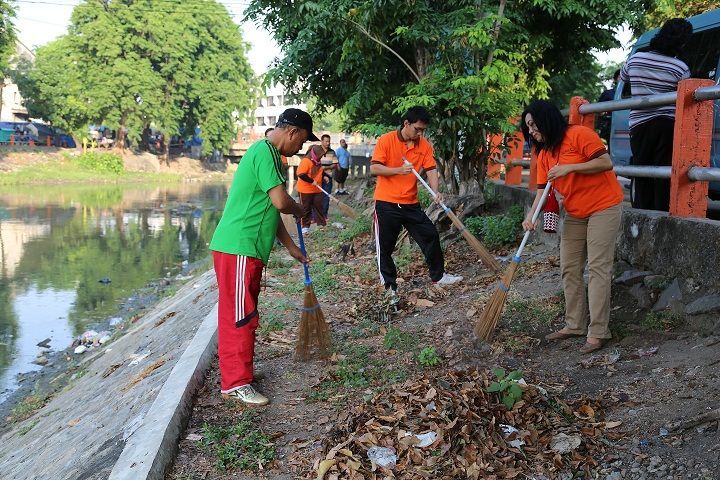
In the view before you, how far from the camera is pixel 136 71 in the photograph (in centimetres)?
4381

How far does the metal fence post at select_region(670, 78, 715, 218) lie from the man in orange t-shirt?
2039 millimetres

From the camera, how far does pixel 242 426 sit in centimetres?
405

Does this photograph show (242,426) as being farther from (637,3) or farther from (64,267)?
(64,267)

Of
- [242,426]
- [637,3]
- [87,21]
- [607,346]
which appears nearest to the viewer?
[242,426]

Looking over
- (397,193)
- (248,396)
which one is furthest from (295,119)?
(397,193)

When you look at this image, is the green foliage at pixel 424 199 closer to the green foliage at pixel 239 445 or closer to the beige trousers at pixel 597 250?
the beige trousers at pixel 597 250

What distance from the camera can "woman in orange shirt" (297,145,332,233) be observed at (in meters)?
12.0

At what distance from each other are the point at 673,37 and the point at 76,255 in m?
15.9

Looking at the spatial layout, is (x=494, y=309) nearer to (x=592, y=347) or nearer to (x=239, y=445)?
(x=592, y=347)

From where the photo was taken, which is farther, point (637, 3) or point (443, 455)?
point (637, 3)

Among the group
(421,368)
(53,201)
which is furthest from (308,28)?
(53,201)

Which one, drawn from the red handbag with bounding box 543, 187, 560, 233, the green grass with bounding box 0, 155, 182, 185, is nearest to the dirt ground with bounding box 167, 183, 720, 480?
the red handbag with bounding box 543, 187, 560, 233

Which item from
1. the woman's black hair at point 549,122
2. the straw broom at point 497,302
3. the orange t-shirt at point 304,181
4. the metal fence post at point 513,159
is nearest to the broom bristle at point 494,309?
the straw broom at point 497,302

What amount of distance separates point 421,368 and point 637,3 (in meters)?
6.76
